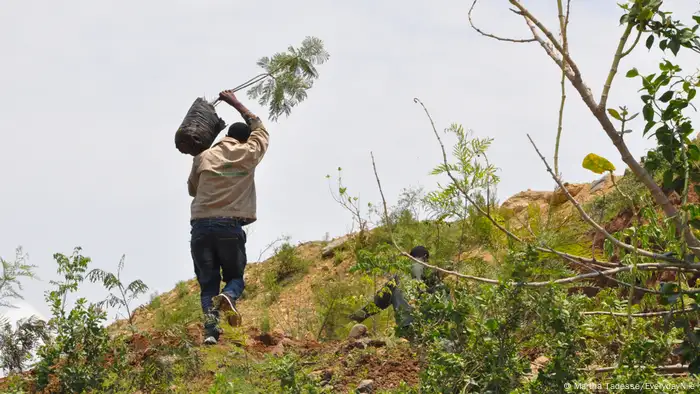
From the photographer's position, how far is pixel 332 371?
5574mm

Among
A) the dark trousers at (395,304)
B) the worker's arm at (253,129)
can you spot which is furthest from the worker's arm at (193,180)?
the dark trousers at (395,304)

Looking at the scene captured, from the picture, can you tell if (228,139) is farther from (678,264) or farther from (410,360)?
(678,264)

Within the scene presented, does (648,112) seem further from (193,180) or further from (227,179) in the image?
(193,180)

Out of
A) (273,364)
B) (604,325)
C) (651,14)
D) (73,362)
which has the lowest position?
(604,325)

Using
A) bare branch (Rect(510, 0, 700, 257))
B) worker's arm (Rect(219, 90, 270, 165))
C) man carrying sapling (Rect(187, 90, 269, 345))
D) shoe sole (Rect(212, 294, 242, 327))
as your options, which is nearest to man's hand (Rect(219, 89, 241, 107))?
worker's arm (Rect(219, 90, 270, 165))

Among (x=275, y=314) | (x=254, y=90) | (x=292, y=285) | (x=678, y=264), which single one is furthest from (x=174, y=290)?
(x=678, y=264)

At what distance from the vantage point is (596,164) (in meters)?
3.63

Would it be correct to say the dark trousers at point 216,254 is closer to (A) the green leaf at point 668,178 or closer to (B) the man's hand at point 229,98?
(B) the man's hand at point 229,98

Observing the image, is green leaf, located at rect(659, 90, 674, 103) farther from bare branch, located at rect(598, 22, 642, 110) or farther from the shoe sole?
the shoe sole

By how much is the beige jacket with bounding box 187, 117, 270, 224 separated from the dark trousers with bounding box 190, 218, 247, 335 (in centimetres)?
8

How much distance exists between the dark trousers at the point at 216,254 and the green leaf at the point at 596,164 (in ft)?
12.4

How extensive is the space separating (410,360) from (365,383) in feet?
1.77

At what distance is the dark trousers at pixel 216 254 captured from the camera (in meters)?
6.97

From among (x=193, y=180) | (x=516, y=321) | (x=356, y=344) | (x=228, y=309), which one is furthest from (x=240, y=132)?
(x=516, y=321)
